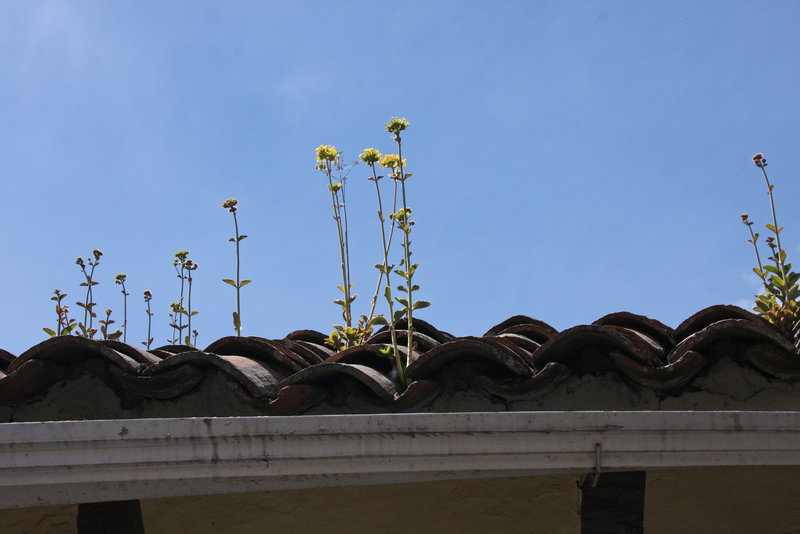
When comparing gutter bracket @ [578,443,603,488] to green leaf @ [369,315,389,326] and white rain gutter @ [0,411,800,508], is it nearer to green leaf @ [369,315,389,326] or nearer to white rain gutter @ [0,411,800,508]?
white rain gutter @ [0,411,800,508]

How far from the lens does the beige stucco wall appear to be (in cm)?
288

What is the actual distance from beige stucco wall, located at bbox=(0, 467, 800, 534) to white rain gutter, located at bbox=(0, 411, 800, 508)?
658 millimetres

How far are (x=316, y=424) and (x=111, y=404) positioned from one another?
3.73 ft

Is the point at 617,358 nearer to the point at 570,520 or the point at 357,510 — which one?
the point at 570,520

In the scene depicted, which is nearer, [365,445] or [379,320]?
[365,445]

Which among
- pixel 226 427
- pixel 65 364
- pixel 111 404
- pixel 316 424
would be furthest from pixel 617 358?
pixel 65 364

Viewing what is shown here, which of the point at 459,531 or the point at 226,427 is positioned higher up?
the point at 226,427

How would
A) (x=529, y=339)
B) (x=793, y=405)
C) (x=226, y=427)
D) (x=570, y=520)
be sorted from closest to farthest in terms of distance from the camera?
(x=226, y=427) < (x=793, y=405) < (x=570, y=520) < (x=529, y=339)

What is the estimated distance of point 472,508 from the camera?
9.61 ft

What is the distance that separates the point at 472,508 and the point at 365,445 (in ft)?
3.02

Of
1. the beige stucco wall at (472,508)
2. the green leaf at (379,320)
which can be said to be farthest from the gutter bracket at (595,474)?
the green leaf at (379,320)

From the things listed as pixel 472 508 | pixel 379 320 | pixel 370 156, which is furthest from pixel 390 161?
pixel 472 508

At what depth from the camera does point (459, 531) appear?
2.91 metres

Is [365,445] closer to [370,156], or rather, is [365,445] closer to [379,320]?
[379,320]
